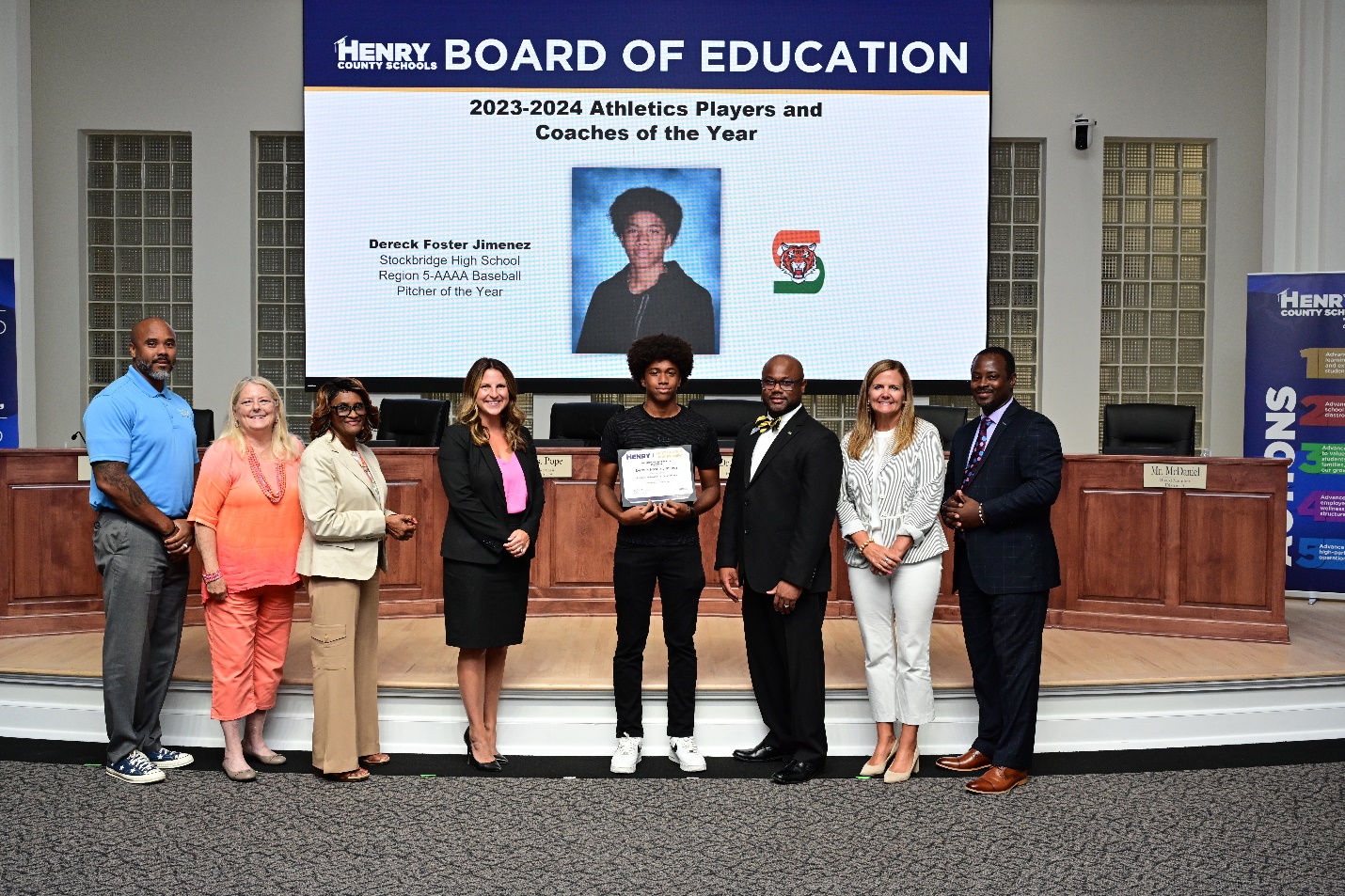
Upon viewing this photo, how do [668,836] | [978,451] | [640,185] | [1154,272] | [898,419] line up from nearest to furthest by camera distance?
[668,836]
[898,419]
[978,451]
[640,185]
[1154,272]

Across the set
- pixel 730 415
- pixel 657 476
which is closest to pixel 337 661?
pixel 657 476

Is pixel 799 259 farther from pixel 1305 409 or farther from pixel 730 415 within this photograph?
pixel 1305 409

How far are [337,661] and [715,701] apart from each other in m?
1.53

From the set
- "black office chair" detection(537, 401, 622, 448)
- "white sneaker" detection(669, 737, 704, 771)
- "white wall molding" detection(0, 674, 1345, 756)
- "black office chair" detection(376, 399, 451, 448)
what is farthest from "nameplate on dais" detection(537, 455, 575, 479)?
"white sneaker" detection(669, 737, 704, 771)

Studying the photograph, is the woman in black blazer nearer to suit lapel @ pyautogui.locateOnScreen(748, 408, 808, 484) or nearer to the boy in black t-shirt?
the boy in black t-shirt

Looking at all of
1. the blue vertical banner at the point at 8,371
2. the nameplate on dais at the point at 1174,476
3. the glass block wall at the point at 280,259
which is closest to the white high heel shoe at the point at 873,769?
the nameplate on dais at the point at 1174,476

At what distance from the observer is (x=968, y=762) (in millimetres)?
4297

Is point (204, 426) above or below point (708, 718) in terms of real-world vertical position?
above

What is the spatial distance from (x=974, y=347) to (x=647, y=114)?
2.95m

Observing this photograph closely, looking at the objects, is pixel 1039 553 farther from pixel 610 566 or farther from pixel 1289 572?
pixel 1289 572

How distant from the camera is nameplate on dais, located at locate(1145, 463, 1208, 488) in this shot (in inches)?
231

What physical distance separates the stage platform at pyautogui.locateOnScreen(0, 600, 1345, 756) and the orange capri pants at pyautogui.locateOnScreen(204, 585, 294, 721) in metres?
0.38

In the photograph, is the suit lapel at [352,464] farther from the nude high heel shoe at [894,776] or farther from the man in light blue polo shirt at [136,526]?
the nude high heel shoe at [894,776]

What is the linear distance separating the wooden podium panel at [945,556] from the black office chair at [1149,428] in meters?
0.75
